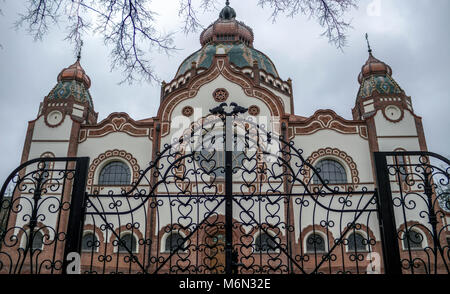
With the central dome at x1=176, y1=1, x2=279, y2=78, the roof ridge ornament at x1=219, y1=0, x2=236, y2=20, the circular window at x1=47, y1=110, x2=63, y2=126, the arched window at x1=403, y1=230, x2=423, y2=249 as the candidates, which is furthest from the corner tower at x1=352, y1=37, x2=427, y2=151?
the circular window at x1=47, y1=110, x2=63, y2=126

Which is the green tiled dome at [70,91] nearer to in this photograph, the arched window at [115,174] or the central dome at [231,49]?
the arched window at [115,174]

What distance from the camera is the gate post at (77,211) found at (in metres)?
4.32

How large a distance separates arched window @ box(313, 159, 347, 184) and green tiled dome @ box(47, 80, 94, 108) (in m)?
10.1

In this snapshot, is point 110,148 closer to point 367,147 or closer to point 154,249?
point 154,249

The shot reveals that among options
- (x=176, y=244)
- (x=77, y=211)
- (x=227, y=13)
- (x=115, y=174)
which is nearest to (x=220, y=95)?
(x=115, y=174)

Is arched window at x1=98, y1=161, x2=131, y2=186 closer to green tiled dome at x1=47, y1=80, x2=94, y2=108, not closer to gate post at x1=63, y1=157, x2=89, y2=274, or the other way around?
green tiled dome at x1=47, y1=80, x2=94, y2=108

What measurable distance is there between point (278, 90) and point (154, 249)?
984cm

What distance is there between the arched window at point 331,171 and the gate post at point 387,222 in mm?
9303

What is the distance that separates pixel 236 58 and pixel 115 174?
874 centimetres

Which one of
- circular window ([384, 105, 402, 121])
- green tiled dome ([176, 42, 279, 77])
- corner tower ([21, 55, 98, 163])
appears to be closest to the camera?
corner tower ([21, 55, 98, 163])

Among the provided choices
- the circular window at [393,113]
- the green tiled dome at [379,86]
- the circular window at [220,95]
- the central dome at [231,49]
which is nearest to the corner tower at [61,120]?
the central dome at [231,49]

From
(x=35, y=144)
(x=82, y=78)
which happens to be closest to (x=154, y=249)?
(x=35, y=144)

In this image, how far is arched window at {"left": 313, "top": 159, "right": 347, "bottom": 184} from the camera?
13781mm
